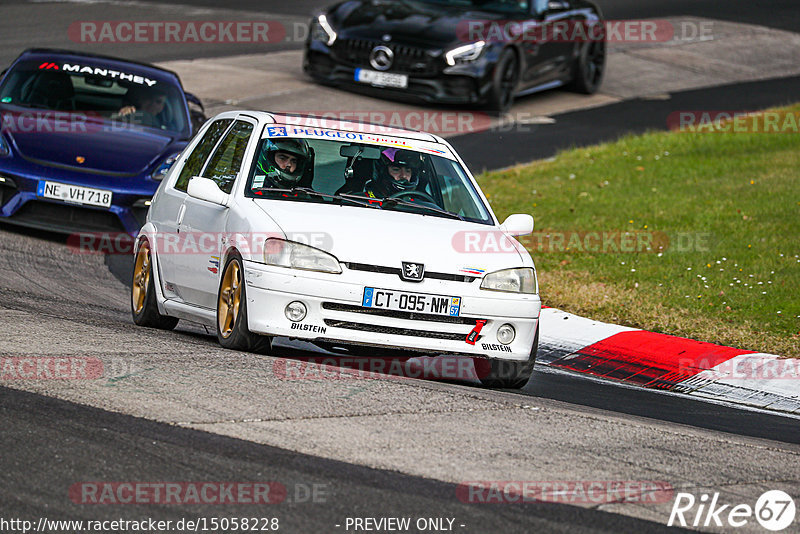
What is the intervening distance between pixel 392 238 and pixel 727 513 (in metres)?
2.73

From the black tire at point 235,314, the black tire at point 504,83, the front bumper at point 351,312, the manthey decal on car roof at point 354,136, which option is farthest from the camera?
the black tire at point 504,83

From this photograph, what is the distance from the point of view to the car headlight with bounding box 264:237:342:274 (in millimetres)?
7129

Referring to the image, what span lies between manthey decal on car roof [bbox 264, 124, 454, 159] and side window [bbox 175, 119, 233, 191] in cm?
59

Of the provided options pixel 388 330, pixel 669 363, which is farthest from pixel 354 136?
pixel 669 363

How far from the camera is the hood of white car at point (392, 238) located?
718 centimetres

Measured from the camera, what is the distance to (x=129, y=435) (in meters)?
5.32

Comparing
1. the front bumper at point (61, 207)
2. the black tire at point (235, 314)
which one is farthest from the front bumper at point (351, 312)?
Result: the front bumper at point (61, 207)

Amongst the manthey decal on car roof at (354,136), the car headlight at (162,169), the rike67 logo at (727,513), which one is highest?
the manthey decal on car roof at (354,136)

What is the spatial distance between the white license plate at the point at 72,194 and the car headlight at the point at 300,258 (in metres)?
4.38

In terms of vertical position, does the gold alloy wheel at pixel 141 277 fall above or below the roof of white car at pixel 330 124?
below

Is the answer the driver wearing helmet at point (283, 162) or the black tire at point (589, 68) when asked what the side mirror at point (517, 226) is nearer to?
the driver wearing helmet at point (283, 162)

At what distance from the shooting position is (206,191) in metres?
7.82

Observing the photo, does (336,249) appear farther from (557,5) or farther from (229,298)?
(557,5)

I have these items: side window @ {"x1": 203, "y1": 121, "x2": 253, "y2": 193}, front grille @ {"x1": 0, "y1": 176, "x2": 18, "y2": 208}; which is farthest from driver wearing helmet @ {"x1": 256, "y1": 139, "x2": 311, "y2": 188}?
front grille @ {"x1": 0, "y1": 176, "x2": 18, "y2": 208}
